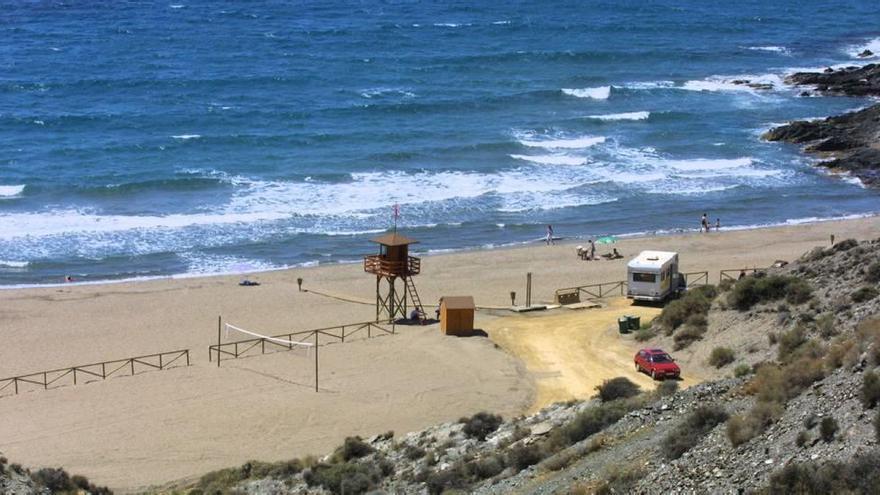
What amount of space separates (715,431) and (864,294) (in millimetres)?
10667

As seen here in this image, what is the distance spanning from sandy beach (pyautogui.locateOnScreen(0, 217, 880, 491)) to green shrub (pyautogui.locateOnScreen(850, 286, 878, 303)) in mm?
5202

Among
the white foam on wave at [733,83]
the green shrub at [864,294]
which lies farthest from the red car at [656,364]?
the white foam on wave at [733,83]

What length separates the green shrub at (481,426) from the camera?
998 inches

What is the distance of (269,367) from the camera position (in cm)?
3391

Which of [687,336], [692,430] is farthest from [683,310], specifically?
[692,430]

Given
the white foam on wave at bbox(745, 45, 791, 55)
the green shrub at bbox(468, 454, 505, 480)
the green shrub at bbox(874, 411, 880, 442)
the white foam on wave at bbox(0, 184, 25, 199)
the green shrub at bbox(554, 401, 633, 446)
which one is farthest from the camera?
the white foam on wave at bbox(745, 45, 791, 55)

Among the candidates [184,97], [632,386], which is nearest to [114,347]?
[632,386]

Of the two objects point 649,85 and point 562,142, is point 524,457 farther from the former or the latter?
point 649,85

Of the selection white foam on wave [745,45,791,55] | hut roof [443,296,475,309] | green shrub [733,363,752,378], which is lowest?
hut roof [443,296,475,309]

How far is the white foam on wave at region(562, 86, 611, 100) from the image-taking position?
7781cm

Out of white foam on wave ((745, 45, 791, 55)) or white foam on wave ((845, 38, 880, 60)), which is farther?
white foam on wave ((745, 45, 791, 55))

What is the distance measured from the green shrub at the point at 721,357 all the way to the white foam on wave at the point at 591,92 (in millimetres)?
48460

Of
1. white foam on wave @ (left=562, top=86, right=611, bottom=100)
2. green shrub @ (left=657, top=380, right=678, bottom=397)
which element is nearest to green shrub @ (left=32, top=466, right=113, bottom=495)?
green shrub @ (left=657, top=380, right=678, bottom=397)

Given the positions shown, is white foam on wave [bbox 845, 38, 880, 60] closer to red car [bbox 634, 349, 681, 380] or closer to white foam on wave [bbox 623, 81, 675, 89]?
white foam on wave [bbox 623, 81, 675, 89]
